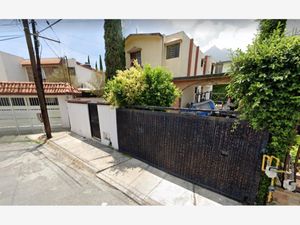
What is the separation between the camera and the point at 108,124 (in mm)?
5766

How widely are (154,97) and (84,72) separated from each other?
786 inches

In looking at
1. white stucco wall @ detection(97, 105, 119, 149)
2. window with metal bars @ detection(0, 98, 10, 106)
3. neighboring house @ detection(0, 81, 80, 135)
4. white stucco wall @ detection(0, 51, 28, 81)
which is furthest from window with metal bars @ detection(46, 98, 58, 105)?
white stucco wall @ detection(0, 51, 28, 81)

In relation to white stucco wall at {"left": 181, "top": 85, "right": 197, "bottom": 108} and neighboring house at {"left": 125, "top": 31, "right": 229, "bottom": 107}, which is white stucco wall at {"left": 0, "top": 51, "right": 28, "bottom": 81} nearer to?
neighboring house at {"left": 125, "top": 31, "right": 229, "bottom": 107}

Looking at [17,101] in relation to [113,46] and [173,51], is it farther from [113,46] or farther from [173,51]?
[173,51]

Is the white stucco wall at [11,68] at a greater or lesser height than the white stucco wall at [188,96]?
greater

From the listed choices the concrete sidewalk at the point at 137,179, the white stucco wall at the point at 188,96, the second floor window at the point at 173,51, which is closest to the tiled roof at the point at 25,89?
the concrete sidewalk at the point at 137,179

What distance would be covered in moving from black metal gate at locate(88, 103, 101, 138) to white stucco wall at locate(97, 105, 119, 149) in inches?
12.6

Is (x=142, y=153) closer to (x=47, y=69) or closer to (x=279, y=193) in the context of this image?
(x=279, y=193)

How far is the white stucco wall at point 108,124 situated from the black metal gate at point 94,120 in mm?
321

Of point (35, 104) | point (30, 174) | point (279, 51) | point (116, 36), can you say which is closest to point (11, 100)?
point (35, 104)

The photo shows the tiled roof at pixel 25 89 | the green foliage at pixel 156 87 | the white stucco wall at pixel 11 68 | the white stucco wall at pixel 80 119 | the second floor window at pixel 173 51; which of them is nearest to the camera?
the green foliage at pixel 156 87

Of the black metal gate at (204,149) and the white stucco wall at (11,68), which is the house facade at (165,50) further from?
the white stucco wall at (11,68)

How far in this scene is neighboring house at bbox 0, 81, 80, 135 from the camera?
819 centimetres

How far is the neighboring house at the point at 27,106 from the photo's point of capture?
8.19 metres
